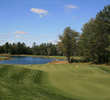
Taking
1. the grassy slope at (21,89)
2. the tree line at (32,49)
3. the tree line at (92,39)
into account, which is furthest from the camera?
the tree line at (32,49)

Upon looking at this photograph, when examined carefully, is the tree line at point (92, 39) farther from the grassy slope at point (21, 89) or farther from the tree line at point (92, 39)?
the grassy slope at point (21, 89)

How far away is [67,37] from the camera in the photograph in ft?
120

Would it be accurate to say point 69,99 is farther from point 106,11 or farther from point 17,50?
point 17,50

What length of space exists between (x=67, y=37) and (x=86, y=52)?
8.06 metres

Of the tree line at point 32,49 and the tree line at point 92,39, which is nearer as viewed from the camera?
Answer: the tree line at point 92,39

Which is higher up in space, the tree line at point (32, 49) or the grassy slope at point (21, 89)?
the tree line at point (32, 49)

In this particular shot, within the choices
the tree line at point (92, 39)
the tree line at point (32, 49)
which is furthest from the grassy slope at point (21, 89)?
the tree line at point (32, 49)

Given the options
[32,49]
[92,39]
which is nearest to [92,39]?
[92,39]

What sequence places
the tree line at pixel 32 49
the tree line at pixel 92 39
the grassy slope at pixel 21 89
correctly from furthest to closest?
the tree line at pixel 32 49 → the tree line at pixel 92 39 → the grassy slope at pixel 21 89

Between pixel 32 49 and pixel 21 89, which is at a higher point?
pixel 32 49

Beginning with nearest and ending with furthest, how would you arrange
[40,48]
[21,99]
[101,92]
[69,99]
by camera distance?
[21,99] < [69,99] < [101,92] < [40,48]

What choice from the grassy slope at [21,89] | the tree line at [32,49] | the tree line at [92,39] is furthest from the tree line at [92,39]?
the tree line at [32,49]

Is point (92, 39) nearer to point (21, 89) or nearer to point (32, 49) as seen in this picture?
point (21, 89)

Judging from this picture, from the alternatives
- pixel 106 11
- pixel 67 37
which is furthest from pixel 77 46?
pixel 106 11
